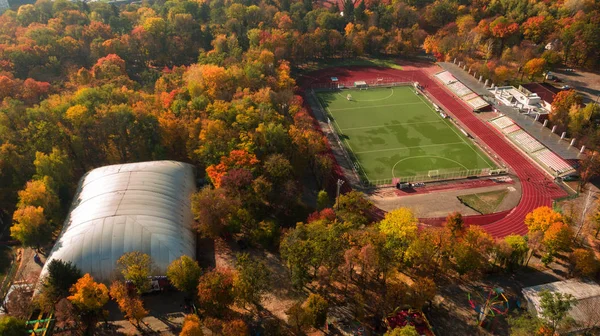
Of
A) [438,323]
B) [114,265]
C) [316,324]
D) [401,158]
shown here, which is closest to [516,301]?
[438,323]

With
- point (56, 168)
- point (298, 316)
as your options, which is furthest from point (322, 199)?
point (56, 168)

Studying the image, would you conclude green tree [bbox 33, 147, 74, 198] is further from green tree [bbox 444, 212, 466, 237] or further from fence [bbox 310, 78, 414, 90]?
fence [bbox 310, 78, 414, 90]

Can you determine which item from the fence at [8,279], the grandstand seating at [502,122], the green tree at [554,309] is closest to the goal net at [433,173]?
the grandstand seating at [502,122]

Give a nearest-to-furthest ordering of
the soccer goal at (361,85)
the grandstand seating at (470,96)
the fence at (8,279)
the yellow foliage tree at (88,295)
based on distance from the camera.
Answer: the yellow foliage tree at (88,295)
the fence at (8,279)
the grandstand seating at (470,96)
the soccer goal at (361,85)

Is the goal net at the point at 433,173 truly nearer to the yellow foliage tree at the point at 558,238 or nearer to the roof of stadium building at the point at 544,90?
the yellow foliage tree at the point at 558,238

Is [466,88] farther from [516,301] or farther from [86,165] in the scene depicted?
[86,165]

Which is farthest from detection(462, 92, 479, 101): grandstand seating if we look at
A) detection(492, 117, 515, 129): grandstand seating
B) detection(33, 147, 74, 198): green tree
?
detection(33, 147, 74, 198): green tree

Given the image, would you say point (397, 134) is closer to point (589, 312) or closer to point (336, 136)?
point (336, 136)
